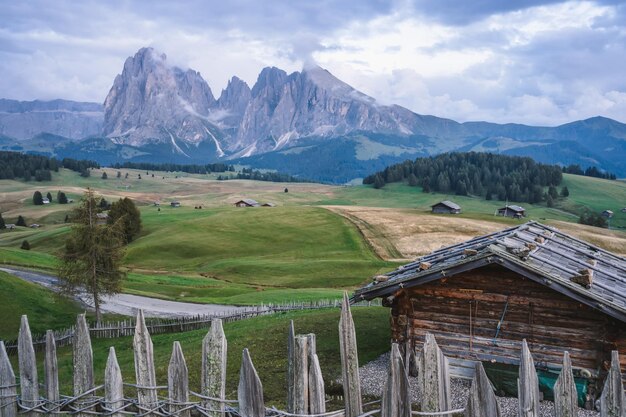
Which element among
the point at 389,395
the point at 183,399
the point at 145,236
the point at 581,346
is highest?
the point at 389,395

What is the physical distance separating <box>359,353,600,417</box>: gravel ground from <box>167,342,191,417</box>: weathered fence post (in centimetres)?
962

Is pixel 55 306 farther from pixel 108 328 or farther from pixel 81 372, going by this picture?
pixel 81 372

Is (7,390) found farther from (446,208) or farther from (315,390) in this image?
(446,208)

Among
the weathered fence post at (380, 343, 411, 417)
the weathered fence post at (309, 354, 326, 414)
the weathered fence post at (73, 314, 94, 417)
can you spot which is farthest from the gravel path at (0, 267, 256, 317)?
the weathered fence post at (380, 343, 411, 417)

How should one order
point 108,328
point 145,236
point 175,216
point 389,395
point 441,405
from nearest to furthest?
1. point 389,395
2. point 441,405
3. point 108,328
4. point 145,236
5. point 175,216

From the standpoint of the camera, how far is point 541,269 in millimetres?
15766

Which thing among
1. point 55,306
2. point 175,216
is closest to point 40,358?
point 55,306

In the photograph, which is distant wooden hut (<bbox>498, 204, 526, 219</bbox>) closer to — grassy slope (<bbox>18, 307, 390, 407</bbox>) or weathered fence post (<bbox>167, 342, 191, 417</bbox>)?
grassy slope (<bbox>18, 307, 390, 407</bbox>)

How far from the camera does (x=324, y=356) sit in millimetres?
20516

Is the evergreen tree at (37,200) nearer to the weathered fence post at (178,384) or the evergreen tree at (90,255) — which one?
the evergreen tree at (90,255)

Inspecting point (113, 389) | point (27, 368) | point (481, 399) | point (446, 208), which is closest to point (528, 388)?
point (481, 399)

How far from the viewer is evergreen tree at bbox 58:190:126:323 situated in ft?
127

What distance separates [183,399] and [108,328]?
3183 centimetres

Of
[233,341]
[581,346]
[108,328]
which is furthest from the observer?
[108,328]
